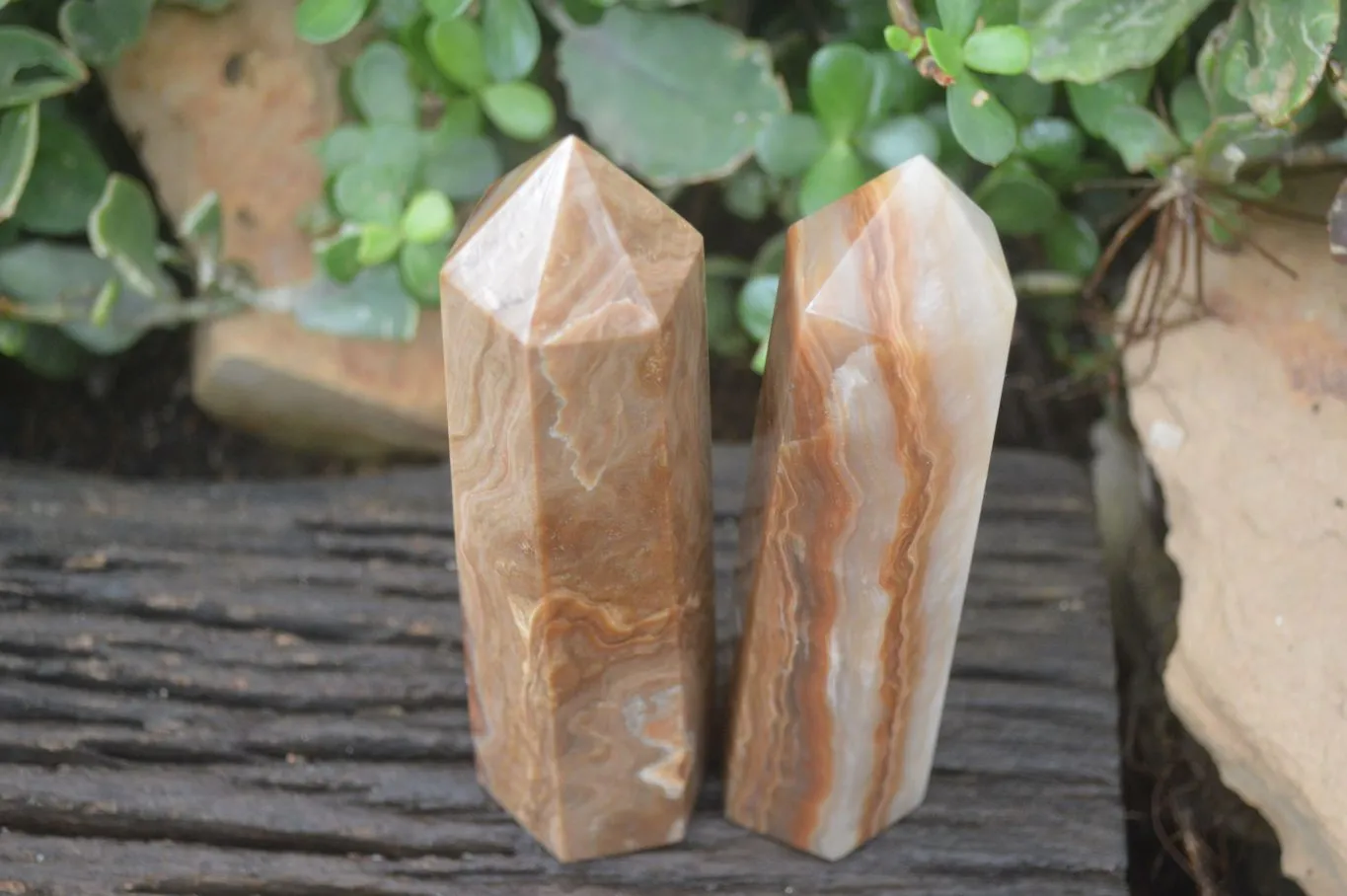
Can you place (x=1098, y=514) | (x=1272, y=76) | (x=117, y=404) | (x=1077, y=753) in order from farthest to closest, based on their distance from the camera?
(x=117, y=404) → (x=1098, y=514) → (x=1077, y=753) → (x=1272, y=76)

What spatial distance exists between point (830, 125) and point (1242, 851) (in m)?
0.52

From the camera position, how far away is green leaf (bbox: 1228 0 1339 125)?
1.95 ft

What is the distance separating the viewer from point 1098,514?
2.91 ft

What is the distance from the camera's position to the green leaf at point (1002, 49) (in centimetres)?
61

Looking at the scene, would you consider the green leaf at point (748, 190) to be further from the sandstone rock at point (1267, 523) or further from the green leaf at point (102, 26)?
the green leaf at point (102, 26)

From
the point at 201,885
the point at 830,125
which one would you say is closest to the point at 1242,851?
the point at 830,125

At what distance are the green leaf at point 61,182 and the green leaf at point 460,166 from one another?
0.24 metres

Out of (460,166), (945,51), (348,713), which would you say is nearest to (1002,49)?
(945,51)

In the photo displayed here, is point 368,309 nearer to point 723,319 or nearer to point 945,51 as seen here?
point 723,319

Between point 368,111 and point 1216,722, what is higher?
point 368,111

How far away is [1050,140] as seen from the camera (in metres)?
0.73

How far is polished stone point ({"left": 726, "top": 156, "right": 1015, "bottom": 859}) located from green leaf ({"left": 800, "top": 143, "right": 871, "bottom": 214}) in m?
0.20

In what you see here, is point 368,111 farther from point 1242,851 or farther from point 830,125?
point 1242,851

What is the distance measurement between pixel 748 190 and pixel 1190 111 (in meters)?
0.27
